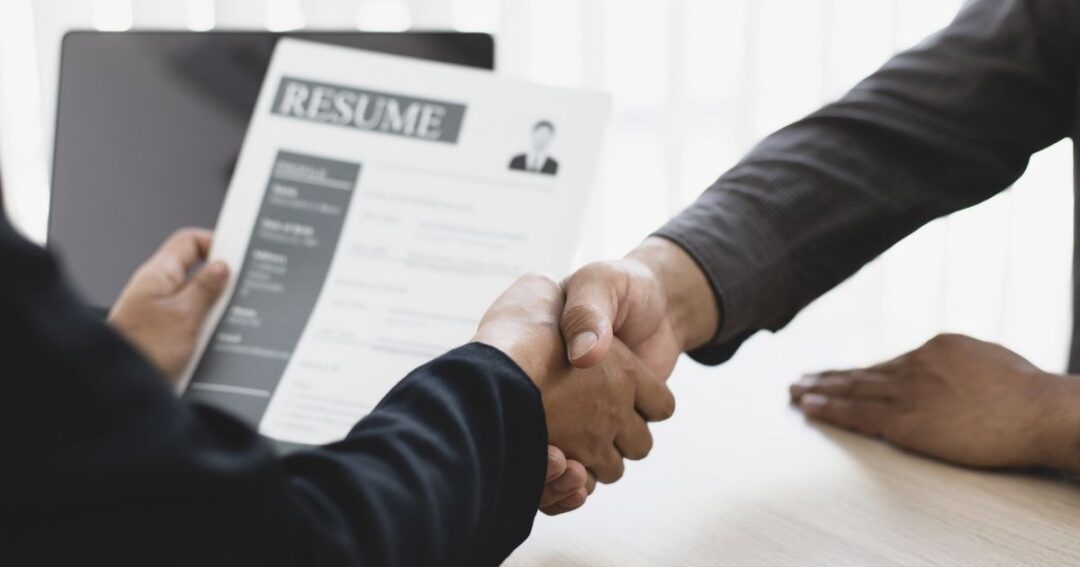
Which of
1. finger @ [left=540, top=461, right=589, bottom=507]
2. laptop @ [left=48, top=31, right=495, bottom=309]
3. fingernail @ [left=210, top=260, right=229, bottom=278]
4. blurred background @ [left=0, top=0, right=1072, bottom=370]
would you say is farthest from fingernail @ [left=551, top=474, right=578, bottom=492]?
blurred background @ [left=0, top=0, right=1072, bottom=370]

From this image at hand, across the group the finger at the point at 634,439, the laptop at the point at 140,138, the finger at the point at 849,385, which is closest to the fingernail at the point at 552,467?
the finger at the point at 634,439

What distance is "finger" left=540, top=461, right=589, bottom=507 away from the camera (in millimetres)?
760

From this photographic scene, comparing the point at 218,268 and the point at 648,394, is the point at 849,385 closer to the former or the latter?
the point at 648,394

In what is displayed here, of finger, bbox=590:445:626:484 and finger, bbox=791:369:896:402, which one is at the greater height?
finger, bbox=590:445:626:484

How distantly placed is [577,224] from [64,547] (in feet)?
1.93

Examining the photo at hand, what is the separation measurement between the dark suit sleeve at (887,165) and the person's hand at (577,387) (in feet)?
0.63

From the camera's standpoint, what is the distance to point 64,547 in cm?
38

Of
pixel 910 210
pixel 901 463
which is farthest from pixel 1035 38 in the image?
pixel 901 463

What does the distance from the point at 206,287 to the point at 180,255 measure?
0.20ft

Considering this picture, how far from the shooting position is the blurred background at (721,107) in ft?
6.95

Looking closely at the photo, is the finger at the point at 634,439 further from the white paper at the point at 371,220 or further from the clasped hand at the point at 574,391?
the white paper at the point at 371,220

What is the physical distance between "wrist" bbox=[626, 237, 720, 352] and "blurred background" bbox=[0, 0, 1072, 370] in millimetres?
1217

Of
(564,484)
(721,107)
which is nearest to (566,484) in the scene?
(564,484)

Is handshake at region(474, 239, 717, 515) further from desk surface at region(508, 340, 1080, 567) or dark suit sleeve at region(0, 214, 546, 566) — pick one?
dark suit sleeve at region(0, 214, 546, 566)
